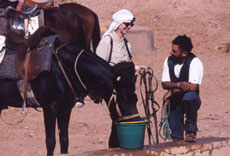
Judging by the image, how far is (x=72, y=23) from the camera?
969 cm

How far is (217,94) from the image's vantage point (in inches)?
447

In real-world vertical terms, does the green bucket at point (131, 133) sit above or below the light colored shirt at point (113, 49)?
below

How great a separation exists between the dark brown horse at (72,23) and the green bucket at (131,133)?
397cm

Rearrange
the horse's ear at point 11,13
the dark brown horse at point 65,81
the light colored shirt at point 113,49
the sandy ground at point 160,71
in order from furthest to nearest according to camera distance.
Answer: the sandy ground at point 160,71, the horse's ear at point 11,13, the light colored shirt at point 113,49, the dark brown horse at point 65,81

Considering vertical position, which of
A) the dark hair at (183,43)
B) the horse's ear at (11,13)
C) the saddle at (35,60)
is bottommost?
the saddle at (35,60)

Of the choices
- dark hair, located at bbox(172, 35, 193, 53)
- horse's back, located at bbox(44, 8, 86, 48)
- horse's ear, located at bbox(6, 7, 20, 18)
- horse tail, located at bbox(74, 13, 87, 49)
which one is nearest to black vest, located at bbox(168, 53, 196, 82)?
dark hair, located at bbox(172, 35, 193, 53)

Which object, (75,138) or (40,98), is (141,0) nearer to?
(75,138)

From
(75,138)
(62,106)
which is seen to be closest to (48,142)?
(62,106)

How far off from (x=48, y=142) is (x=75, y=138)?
2.35 m

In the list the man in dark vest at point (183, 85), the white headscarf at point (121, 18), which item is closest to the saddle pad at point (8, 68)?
the white headscarf at point (121, 18)

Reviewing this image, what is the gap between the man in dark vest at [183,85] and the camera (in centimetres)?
607

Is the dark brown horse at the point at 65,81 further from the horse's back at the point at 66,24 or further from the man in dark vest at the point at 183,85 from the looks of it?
the horse's back at the point at 66,24

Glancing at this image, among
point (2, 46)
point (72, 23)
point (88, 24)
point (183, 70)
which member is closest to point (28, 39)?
point (2, 46)

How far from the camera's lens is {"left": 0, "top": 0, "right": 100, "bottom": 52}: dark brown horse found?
940 centimetres
